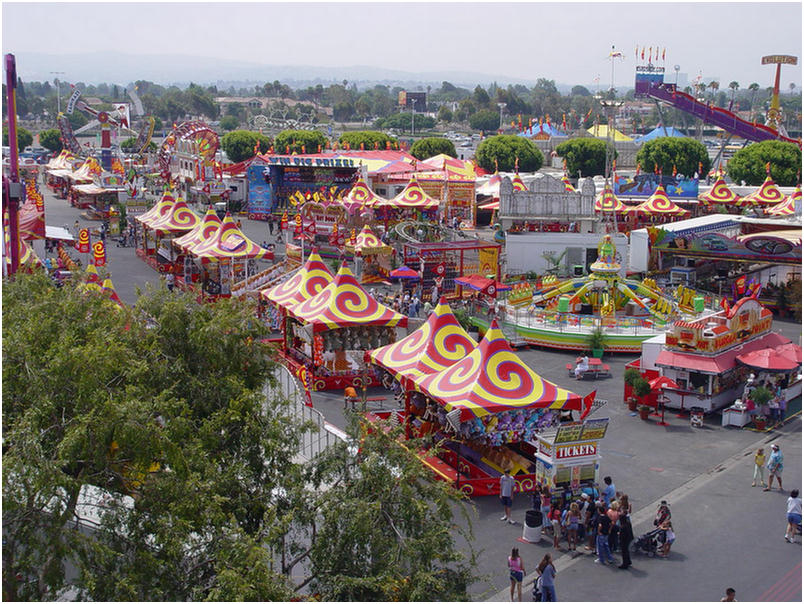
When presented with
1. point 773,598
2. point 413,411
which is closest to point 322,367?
point 413,411

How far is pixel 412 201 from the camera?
177ft

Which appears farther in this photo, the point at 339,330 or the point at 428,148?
the point at 428,148

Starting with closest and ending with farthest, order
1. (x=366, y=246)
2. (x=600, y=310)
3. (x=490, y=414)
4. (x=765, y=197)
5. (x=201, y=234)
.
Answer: (x=490, y=414), (x=600, y=310), (x=201, y=234), (x=366, y=246), (x=765, y=197)

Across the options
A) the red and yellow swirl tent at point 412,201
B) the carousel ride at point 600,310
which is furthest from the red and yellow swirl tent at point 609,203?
the carousel ride at point 600,310

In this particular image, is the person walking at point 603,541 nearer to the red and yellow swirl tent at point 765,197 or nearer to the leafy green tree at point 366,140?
the red and yellow swirl tent at point 765,197

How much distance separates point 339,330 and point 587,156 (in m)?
52.1

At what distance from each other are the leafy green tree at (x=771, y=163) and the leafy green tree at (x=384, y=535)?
55659 millimetres

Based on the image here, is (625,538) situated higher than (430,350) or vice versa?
(430,350)

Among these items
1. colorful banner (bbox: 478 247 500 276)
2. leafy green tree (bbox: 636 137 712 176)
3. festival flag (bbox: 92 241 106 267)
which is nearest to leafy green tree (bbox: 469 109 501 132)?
leafy green tree (bbox: 636 137 712 176)

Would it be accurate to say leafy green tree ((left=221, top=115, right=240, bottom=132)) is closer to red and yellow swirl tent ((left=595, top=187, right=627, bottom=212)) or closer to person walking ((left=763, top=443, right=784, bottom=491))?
red and yellow swirl tent ((left=595, top=187, right=627, bottom=212))

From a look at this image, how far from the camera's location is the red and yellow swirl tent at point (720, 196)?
54469 mm

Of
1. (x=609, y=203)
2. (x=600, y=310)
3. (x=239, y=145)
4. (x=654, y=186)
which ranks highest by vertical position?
(x=239, y=145)

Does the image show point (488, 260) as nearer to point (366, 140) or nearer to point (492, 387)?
point (492, 387)

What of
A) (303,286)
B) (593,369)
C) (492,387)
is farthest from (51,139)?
(492,387)
